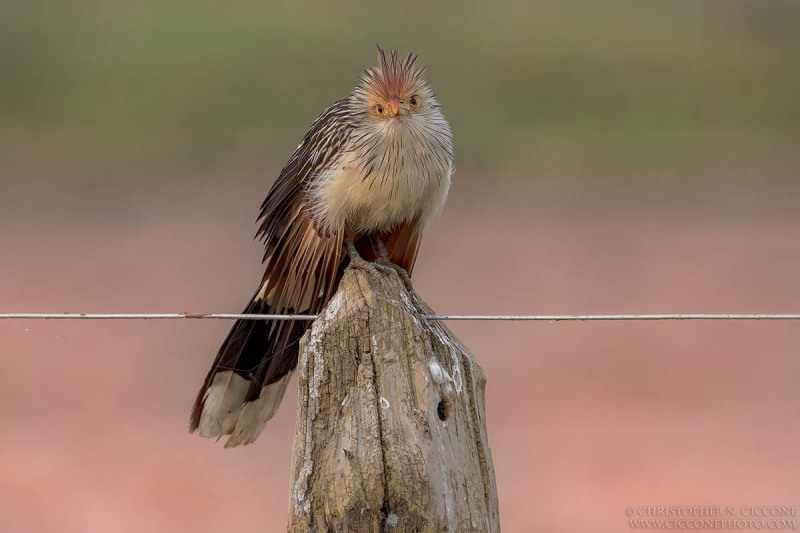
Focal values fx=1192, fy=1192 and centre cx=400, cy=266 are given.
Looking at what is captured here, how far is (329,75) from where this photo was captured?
50.5 ft

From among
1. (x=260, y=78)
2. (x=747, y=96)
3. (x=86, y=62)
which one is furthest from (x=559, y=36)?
(x=86, y=62)

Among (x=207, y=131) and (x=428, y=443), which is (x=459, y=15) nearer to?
(x=207, y=131)

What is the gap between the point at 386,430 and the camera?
2.56m

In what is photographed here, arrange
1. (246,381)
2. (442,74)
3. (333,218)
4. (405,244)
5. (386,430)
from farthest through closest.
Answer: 1. (442,74)
2. (405,244)
3. (333,218)
4. (246,381)
5. (386,430)

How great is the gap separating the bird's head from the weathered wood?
1.14 metres

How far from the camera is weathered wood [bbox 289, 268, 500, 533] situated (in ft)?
8.30

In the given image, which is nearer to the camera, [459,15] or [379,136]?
[379,136]

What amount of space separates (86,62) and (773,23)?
A: 984 centimetres

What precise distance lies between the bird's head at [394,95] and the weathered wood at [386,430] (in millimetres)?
1144

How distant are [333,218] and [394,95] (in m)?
0.44

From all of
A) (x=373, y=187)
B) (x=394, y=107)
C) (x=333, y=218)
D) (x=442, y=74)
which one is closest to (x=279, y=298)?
(x=333, y=218)

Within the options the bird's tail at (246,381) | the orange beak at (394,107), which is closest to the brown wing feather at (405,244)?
the orange beak at (394,107)

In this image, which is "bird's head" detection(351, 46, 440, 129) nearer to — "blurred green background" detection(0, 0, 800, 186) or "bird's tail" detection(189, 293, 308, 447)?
"bird's tail" detection(189, 293, 308, 447)

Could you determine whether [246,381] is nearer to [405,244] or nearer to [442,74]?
[405,244]
